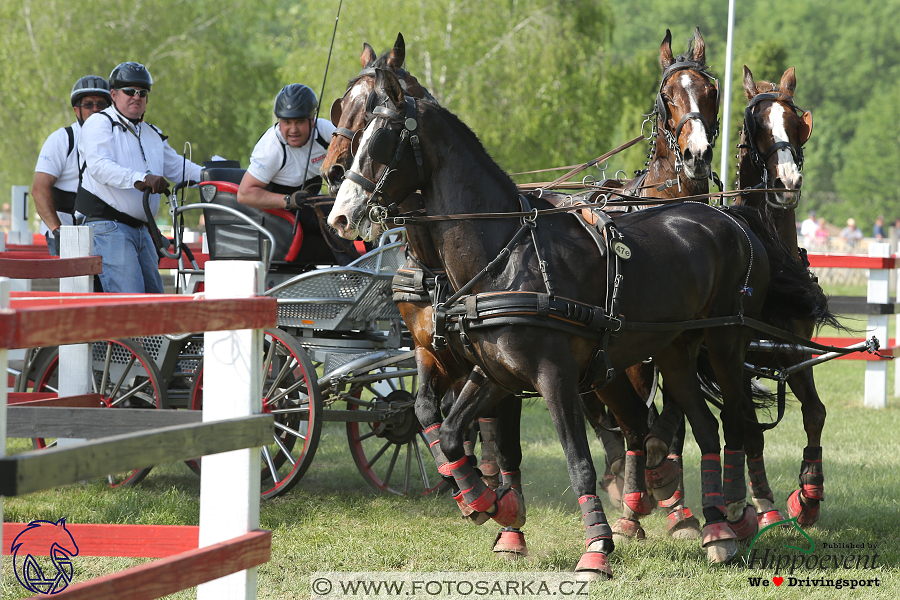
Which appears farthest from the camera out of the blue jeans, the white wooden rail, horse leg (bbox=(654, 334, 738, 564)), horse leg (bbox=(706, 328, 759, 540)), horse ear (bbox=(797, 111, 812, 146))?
the blue jeans

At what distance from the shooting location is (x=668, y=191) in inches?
212

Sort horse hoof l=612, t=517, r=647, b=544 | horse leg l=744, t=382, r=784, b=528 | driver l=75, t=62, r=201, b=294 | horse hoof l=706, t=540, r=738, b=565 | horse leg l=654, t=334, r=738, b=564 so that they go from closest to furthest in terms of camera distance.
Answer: horse hoof l=706, t=540, r=738, b=565
horse leg l=654, t=334, r=738, b=564
horse hoof l=612, t=517, r=647, b=544
horse leg l=744, t=382, r=784, b=528
driver l=75, t=62, r=201, b=294

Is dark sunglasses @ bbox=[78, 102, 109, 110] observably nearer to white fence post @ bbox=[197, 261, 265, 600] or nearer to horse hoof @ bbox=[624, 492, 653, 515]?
horse hoof @ bbox=[624, 492, 653, 515]

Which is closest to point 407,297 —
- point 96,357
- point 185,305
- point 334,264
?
point 334,264

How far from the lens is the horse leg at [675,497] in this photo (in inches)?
190

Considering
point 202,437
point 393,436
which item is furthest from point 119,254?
point 202,437

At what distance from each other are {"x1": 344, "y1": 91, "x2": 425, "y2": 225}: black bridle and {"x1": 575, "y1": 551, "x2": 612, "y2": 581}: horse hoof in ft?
5.59

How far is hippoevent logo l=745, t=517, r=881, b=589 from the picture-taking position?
407cm

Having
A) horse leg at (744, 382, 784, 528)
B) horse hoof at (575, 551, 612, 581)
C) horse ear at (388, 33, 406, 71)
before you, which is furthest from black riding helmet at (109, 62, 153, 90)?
horse leg at (744, 382, 784, 528)

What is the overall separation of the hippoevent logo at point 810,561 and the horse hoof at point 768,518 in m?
0.21

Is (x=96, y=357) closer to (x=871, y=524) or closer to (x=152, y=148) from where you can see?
(x=152, y=148)

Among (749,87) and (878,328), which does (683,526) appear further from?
(878,328)

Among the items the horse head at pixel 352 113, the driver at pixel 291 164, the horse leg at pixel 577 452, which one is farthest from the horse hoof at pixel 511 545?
the driver at pixel 291 164

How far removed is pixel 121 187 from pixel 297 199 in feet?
3.92
